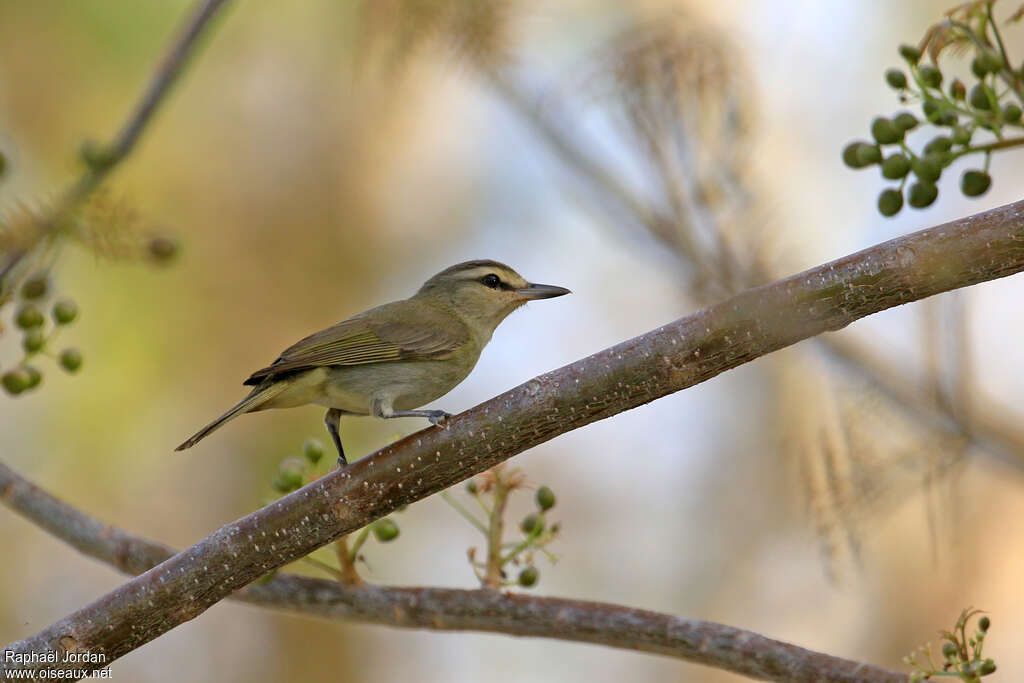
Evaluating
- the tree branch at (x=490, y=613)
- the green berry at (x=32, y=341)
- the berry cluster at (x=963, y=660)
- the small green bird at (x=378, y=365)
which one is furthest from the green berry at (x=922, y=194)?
the green berry at (x=32, y=341)

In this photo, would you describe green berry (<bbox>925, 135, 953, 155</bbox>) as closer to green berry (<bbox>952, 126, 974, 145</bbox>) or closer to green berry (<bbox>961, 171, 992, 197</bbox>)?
green berry (<bbox>952, 126, 974, 145</bbox>)

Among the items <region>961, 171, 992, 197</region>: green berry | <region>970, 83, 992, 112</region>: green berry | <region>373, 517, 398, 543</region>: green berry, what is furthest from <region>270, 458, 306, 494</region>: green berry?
Result: <region>970, 83, 992, 112</region>: green berry

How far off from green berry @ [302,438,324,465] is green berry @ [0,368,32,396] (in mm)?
949

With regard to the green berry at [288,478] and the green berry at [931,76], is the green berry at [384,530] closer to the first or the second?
the green berry at [288,478]

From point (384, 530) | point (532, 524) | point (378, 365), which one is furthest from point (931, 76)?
point (378, 365)

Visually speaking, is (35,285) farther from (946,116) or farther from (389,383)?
(946,116)

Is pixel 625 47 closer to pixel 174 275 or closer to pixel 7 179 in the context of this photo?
pixel 7 179

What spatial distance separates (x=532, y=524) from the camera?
11.8 ft

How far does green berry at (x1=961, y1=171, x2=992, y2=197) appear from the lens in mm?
2928

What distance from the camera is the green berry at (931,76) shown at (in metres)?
2.86

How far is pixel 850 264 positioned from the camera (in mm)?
2605

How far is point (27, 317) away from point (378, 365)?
152cm

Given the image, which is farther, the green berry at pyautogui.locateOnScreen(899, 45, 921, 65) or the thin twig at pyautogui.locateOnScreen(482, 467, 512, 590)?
the thin twig at pyautogui.locateOnScreen(482, 467, 512, 590)

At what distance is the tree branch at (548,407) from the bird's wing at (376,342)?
1270 mm
